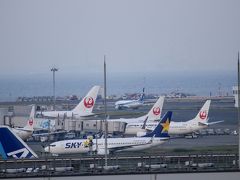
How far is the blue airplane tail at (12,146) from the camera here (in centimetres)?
2067

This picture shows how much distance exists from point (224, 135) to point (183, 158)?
16548 millimetres

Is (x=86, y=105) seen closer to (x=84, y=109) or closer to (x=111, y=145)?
(x=84, y=109)

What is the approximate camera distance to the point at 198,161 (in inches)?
674

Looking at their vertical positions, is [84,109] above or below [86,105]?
below

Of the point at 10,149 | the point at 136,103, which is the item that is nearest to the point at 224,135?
the point at 10,149

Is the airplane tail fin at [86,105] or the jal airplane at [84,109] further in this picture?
the airplane tail fin at [86,105]

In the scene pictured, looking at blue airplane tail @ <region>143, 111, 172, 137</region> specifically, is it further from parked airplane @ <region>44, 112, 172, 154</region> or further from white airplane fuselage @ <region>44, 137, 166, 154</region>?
white airplane fuselage @ <region>44, 137, 166, 154</region>

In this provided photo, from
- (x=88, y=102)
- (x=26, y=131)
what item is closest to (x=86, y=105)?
(x=88, y=102)

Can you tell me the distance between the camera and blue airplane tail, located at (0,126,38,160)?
814 inches

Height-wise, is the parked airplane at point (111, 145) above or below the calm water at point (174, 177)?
below

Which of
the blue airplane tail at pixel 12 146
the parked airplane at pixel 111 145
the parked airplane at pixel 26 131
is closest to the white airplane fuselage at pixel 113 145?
the parked airplane at pixel 111 145

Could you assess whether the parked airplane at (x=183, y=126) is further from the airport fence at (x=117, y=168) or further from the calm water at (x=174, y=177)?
the calm water at (x=174, y=177)

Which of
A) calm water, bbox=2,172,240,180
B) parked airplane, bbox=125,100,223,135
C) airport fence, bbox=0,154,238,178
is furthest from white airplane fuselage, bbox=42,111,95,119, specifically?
calm water, bbox=2,172,240,180

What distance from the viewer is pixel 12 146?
20.9m
